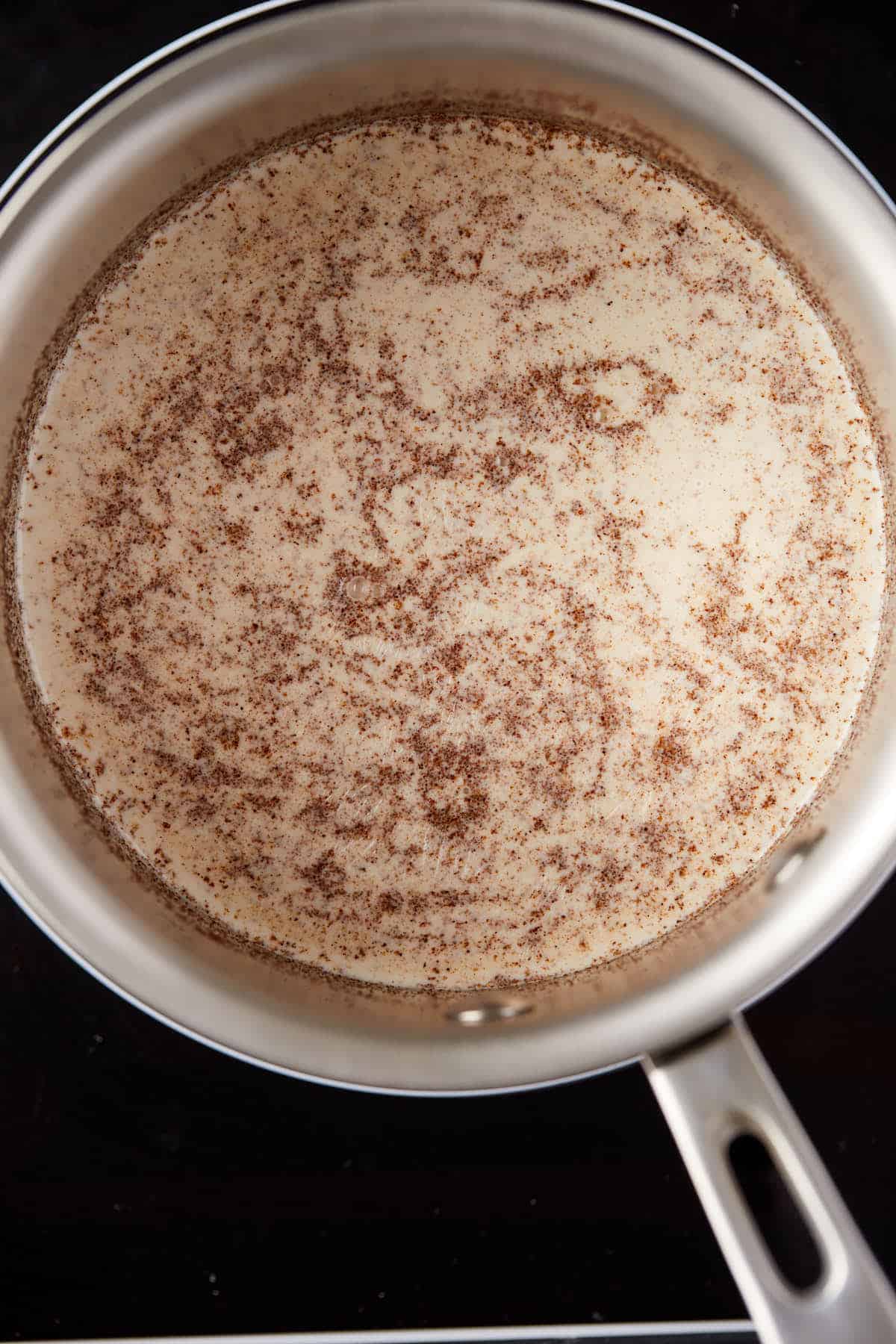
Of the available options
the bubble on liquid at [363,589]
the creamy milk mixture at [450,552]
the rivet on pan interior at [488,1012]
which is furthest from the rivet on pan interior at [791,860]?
the bubble on liquid at [363,589]

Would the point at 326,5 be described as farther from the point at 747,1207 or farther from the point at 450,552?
the point at 747,1207

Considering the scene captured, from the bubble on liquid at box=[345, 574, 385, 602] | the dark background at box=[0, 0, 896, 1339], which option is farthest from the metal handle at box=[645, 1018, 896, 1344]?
the bubble on liquid at box=[345, 574, 385, 602]

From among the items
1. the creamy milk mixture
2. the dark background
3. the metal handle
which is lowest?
the metal handle

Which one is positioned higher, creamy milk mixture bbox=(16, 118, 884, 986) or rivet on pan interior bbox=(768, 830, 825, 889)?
creamy milk mixture bbox=(16, 118, 884, 986)

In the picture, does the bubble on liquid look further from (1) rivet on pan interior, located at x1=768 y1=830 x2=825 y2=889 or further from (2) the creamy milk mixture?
(1) rivet on pan interior, located at x1=768 y1=830 x2=825 y2=889

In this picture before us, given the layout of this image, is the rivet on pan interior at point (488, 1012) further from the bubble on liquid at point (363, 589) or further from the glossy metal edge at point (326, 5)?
the bubble on liquid at point (363, 589)

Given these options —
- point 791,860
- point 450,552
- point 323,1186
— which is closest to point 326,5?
point 450,552

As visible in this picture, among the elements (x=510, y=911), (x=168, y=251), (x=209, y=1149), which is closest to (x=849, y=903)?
(x=510, y=911)
